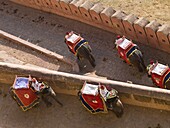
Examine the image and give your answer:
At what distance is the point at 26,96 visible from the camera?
52.0ft

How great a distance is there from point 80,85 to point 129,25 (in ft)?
9.34

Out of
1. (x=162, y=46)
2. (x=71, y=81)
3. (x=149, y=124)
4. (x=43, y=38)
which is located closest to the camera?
(x=149, y=124)

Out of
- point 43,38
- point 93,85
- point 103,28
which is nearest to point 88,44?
point 103,28

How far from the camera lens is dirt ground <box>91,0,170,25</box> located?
18.8 metres

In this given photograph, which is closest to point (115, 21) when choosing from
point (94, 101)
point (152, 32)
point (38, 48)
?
point (152, 32)

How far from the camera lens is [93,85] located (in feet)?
48.8

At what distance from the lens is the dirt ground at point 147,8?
1877cm

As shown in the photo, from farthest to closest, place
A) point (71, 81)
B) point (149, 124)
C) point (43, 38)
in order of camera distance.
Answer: point (43, 38), point (71, 81), point (149, 124)

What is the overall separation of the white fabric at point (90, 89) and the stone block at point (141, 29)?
2.92 meters

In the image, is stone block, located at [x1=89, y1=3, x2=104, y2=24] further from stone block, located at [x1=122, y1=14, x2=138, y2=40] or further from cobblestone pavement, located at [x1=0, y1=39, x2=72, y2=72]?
cobblestone pavement, located at [x1=0, y1=39, x2=72, y2=72]

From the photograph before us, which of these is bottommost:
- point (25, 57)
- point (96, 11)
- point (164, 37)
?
point (25, 57)

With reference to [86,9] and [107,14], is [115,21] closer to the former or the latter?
[107,14]

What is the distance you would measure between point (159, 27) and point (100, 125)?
3.51 m

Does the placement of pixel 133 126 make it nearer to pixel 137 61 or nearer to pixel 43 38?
pixel 137 61
